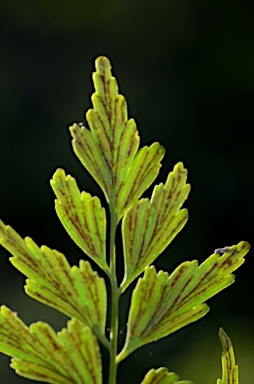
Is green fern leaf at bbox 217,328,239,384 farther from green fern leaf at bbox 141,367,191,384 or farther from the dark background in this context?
the dark background

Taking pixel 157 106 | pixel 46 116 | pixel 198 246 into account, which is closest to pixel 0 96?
pixel 46 116

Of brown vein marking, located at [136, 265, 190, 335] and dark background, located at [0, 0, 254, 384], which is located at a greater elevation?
dark background, located at [0, 0, 254, 384]

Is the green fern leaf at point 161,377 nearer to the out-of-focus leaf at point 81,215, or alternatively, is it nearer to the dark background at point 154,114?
the out-of-focus leaf at point 81,215

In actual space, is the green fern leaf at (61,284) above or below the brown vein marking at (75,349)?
above

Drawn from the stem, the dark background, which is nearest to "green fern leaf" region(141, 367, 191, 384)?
→ the stem

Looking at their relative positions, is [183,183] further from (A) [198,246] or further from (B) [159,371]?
(A) [198,246]

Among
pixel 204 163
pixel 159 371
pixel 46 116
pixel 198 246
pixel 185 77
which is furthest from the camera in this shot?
pixel 185 77

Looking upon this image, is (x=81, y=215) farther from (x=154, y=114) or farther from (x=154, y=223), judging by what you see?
(x=154, y=114)

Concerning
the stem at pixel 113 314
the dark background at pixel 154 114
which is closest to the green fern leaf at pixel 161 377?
the stem at pixel 113 314
